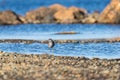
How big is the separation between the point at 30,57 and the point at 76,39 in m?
15.4

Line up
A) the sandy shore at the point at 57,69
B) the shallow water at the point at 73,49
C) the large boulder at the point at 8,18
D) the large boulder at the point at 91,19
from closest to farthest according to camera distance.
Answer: the sandy shore at the point at 57,69
the shallow water at the point at 73,49
the large boulder at the point at 91,19
the large boulder at the point at 8,18

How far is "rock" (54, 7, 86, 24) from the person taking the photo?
72.1m

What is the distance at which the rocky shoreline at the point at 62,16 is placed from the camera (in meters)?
67.6

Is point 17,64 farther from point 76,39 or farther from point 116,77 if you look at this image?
point 76,39

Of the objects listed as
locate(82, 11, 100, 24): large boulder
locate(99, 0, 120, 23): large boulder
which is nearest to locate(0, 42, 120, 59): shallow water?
locate(99, 0, 120, 23): large boulder

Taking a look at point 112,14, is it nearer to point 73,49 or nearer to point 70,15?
point 70,15

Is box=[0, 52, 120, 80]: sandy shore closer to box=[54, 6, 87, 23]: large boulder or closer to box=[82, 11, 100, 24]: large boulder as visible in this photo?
box=[82, 11, 100, 24]: large boulder

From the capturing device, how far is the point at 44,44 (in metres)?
42.2

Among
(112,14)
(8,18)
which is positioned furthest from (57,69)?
(8,18)

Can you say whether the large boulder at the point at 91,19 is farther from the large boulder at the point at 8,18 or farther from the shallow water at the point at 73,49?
the shallow water at the point at 73,49

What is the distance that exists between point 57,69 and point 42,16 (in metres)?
51.0

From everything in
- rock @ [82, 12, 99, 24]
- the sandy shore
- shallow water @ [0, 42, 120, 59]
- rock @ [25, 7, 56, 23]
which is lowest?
the sandy shore

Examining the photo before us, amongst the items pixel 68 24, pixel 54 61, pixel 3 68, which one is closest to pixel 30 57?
pixel 54 61

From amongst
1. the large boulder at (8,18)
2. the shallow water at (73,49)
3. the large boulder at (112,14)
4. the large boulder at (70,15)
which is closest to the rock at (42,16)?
the large boulder at (70,15)
